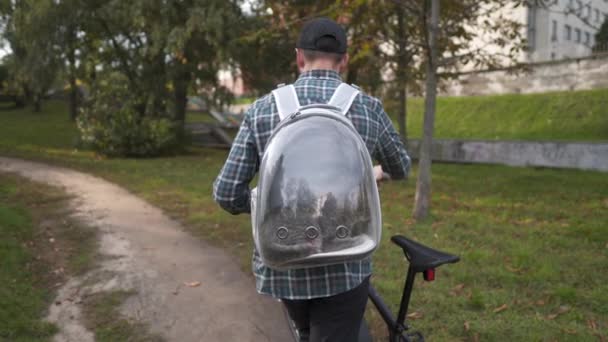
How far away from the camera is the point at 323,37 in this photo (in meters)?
1.93

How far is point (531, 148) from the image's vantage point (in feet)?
42.4

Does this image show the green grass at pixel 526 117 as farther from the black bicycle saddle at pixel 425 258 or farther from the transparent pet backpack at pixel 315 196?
the transparent pet backpack at pixel 315 196

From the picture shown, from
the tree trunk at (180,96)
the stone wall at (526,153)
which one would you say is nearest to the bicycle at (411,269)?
the stone wall at (526,153)

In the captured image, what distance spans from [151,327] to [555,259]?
12.6ft

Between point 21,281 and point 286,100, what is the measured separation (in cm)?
401

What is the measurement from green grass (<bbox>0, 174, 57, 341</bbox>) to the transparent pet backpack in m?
2.87

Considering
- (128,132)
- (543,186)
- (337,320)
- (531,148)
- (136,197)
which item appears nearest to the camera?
(337,320)

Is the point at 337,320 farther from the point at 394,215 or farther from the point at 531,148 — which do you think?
the point at 531,148

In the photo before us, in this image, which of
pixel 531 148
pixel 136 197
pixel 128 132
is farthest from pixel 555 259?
pixel 128 132

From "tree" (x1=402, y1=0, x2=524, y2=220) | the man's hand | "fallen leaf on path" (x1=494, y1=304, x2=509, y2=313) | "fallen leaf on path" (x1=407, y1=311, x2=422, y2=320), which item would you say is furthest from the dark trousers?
"tree" (x1=402, y1=0, x2=524, y2=220)

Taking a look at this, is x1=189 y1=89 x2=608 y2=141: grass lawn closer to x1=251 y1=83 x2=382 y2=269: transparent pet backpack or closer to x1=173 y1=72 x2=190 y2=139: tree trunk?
x1=173 y1=72 x2=190 y2=139: tree trunk

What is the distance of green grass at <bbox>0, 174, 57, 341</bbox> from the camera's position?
3831 millimetres

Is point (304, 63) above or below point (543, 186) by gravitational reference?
above

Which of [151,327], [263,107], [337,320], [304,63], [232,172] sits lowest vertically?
[151,327]
